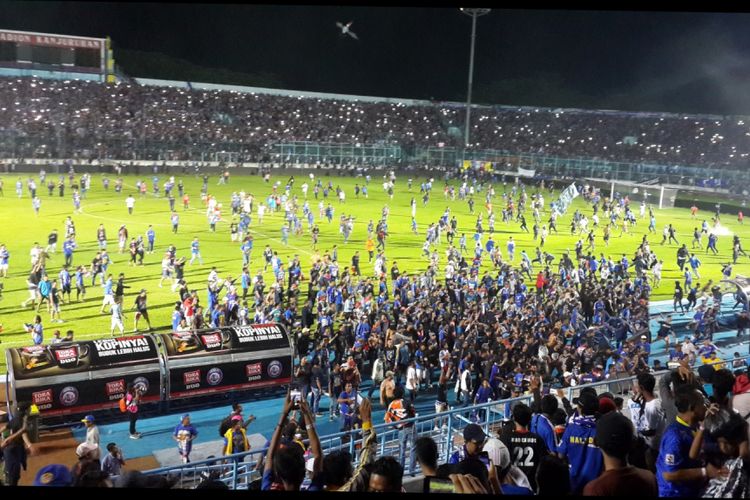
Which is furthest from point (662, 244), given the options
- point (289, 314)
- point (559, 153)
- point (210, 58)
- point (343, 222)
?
point (210, 58)

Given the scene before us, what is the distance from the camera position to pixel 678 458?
4086 millimetres

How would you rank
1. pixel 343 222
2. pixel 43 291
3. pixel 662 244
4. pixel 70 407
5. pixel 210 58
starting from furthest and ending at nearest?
pixel 343 222, pixel 662 244, pixel 210 58, pixel 43 291, pixel 70 407

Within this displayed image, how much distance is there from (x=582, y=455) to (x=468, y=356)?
10.3 m

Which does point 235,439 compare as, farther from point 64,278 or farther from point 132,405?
point 64,278

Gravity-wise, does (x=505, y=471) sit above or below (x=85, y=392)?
above

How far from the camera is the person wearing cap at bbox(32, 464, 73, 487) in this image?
13.3ft

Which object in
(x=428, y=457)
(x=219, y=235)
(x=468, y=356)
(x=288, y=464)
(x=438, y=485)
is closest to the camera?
(x=438, y=485)

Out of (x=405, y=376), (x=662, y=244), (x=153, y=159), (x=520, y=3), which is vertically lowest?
(x=405, y=376)

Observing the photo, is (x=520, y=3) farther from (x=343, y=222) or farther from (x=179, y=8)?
(x=343, y=222)

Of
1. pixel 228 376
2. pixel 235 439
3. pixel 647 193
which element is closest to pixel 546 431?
pixel 235 439

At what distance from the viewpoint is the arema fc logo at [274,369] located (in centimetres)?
1466

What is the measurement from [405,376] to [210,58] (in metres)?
11.1

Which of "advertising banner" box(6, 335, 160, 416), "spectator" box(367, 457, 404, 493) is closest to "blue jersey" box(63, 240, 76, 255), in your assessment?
"advertising banner" box(6, 335, 160, 416)

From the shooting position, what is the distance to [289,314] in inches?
696
